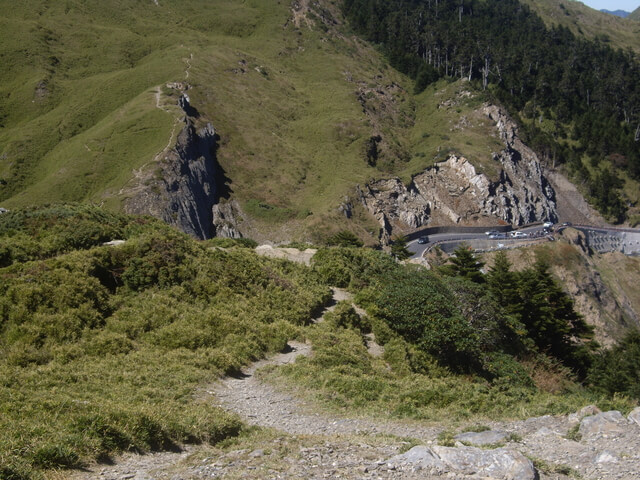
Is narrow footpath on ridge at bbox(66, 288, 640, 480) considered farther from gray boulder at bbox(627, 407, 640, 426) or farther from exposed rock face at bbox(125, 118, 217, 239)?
exposed rock face at bbox(125, 118, 217, 239)

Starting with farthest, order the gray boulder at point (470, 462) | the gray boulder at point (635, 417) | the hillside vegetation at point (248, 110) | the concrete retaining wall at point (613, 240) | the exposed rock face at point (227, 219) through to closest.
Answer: the concrete retaining wall at point (613, 240)
the hillside vegetation at point (248, 110)
the exposed rock face at point (227, 219)
the gray boulder at point (635, 417)
the gray boulder at point (470, 462)

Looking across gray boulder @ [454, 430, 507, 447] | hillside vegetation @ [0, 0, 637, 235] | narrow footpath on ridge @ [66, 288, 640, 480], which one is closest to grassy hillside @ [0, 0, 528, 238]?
hillside vegetation @ [0, 0, 637, 235]

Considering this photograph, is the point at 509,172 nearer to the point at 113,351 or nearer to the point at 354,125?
the point at 354,125

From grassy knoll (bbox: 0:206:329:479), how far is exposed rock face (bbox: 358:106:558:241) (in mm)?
A: 42250

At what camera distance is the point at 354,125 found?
246 ft

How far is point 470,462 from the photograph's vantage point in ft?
25.2

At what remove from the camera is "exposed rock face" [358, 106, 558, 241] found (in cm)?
6481

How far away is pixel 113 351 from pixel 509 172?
249ft

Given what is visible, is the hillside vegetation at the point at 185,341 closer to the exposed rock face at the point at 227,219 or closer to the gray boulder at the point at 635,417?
the gray boulder at the point at 635,417

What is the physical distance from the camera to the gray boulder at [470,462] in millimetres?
7398

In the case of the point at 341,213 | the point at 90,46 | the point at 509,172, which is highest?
the point at 90,46

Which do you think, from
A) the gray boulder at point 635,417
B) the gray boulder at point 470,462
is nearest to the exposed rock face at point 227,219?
the gray boulder at point 635,417

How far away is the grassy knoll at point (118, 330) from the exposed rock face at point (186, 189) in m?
22.0

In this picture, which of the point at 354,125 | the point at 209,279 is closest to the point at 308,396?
the point at 209,279
